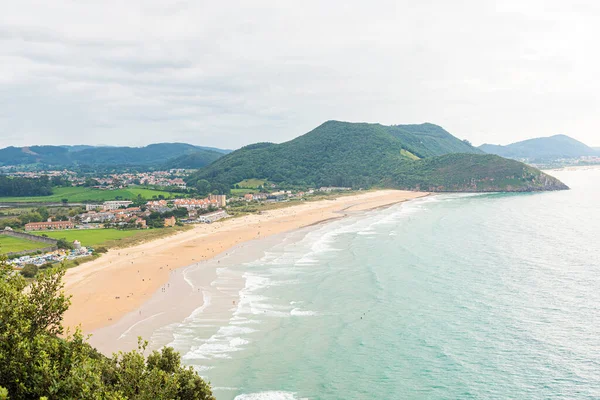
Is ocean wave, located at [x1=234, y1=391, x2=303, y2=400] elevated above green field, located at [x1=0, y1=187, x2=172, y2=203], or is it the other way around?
green field, located at [x1=0, y1=187, x2=172, y2=203]

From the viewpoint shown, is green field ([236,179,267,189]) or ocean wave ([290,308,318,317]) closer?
ocean wave ([290,308,318,317])

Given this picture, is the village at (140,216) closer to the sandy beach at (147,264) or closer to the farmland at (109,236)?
the farmland at (109,236)

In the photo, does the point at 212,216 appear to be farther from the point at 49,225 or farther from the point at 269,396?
the point at 269,396

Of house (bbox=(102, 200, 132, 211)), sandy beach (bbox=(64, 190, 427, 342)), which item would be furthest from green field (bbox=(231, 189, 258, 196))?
sandy beach (bbox=(64, 190, 427, 342))

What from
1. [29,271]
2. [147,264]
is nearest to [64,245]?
[147,264]

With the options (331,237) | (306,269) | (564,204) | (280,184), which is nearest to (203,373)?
(306,269)

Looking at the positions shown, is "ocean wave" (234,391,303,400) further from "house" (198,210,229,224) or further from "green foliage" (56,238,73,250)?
"house" (198,210,229,224)
